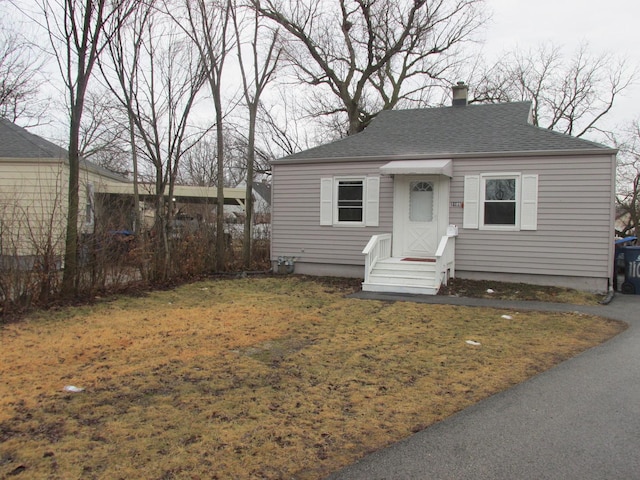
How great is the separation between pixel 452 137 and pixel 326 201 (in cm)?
359

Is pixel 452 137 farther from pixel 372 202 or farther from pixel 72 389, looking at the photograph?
pixel 72 389

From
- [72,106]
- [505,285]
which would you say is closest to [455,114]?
[505,285]

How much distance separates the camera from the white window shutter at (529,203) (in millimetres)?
10328

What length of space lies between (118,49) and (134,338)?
6917 millimetres

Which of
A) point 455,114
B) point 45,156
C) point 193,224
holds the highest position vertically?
point 455,114

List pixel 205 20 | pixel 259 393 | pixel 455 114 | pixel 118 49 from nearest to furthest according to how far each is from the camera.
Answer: pixel 259 393 < pixel 118 49 < pixel 205 20 < pixel 455 114

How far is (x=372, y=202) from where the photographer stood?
1183 centimetres

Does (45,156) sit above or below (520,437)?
above

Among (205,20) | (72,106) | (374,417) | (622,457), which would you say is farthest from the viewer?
(205,20)

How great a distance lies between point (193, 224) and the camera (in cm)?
1201

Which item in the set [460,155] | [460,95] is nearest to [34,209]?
[460,155]

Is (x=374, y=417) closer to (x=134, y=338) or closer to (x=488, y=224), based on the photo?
(x=134, y=338)

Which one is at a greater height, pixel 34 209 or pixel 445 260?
pixel 34 209

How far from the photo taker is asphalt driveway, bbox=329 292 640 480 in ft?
9.18
